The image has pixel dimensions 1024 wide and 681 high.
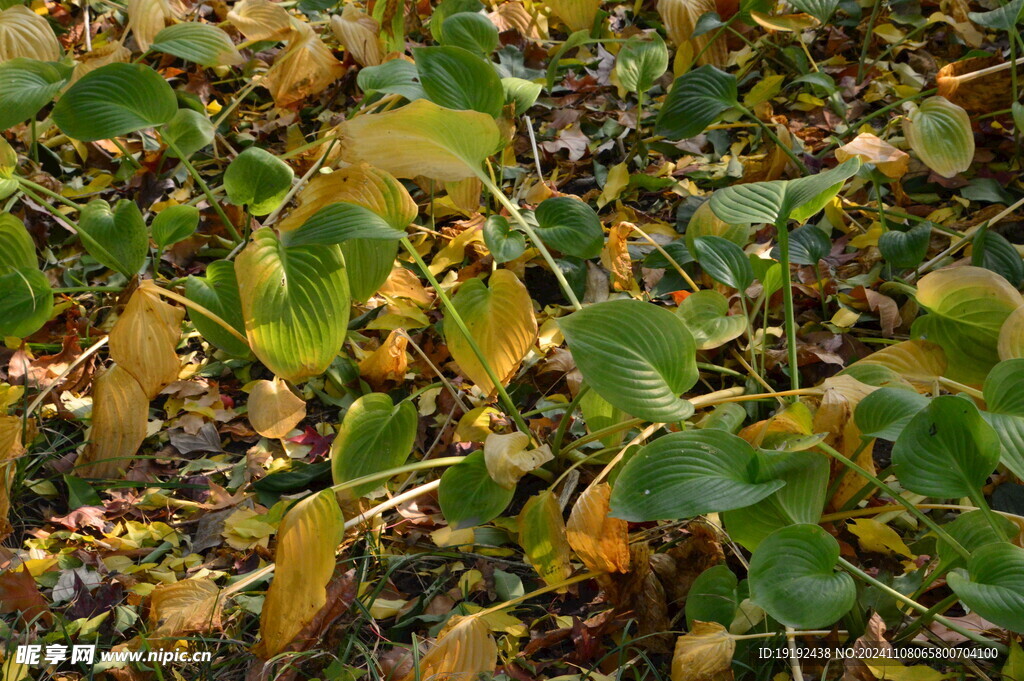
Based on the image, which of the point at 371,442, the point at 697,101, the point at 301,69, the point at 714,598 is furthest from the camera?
the point at 301,69

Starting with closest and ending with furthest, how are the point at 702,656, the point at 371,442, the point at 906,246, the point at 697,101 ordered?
the point at 702,656 → the point at 371,442 → the point at 906,246 → the point at 697,101

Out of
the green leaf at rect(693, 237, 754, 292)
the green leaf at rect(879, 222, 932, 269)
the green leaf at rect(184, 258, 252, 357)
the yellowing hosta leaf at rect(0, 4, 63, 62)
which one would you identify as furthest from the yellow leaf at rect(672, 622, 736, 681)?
the yellowing hosta leaf at rect(0, 4, 63, 62)

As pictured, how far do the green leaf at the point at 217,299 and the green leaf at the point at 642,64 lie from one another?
116 cm

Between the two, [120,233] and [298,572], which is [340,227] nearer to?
[298,572]

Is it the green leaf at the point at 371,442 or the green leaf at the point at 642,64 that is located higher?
the green leaf at the point at 642,64

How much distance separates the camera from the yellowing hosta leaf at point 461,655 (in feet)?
4.13

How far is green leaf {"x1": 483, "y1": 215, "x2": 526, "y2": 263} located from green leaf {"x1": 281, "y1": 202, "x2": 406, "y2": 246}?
0.99ft

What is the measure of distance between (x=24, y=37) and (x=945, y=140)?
2.37 m

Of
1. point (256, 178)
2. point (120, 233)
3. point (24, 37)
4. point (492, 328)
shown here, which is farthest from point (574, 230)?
point (24, 37)

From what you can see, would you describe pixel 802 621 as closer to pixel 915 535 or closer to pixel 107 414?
pixel 915 535

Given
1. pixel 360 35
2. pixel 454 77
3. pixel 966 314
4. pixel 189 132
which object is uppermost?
pixel 454 77

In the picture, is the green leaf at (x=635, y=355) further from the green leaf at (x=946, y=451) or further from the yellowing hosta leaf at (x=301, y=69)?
the yellowing hosta leaf at (x=301, y=69)

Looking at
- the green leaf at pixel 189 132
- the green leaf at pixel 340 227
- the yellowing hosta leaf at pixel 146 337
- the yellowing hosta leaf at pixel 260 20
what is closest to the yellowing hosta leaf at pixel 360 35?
the yellowing hosta leaf at pixel 260 20

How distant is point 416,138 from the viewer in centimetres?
151
